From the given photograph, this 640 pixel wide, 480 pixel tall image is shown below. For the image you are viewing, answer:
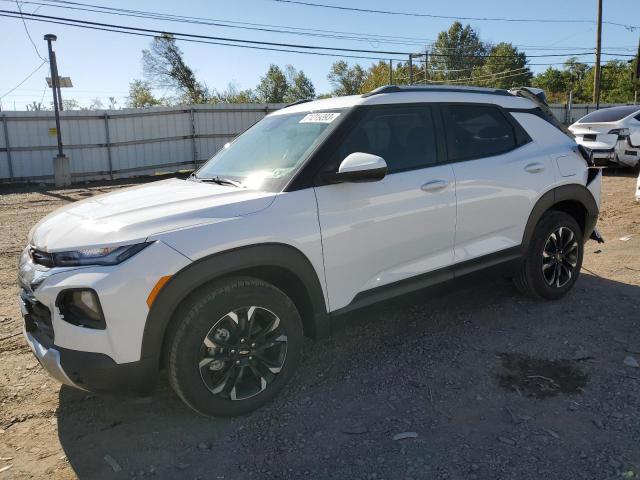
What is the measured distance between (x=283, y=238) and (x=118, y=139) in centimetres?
1594

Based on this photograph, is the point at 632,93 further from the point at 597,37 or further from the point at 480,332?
the point at 480,332

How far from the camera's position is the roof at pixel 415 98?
11.6ft

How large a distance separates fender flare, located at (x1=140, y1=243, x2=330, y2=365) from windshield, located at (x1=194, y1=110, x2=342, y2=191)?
42 cm

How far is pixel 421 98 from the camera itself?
3723 millimetres

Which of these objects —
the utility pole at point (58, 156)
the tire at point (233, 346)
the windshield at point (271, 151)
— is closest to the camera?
the tire at point (233, 346)

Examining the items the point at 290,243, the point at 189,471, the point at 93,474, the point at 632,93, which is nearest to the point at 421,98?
the point at 290,243


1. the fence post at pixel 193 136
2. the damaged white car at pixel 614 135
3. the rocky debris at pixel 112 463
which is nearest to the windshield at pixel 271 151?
the rocky debris at pixel 112 463

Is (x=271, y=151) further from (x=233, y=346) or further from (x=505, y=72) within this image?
(x=505, y=72)

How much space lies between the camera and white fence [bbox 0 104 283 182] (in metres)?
15.8

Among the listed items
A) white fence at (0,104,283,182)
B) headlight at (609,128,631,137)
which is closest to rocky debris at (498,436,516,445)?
headlight at (609,128,631,137)

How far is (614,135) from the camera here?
11617 mm

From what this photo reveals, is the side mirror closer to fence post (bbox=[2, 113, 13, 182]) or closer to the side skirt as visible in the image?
the side skirt

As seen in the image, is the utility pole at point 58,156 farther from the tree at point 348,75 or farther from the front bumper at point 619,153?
the tree at point 348,75

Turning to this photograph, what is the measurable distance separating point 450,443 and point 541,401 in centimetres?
71
